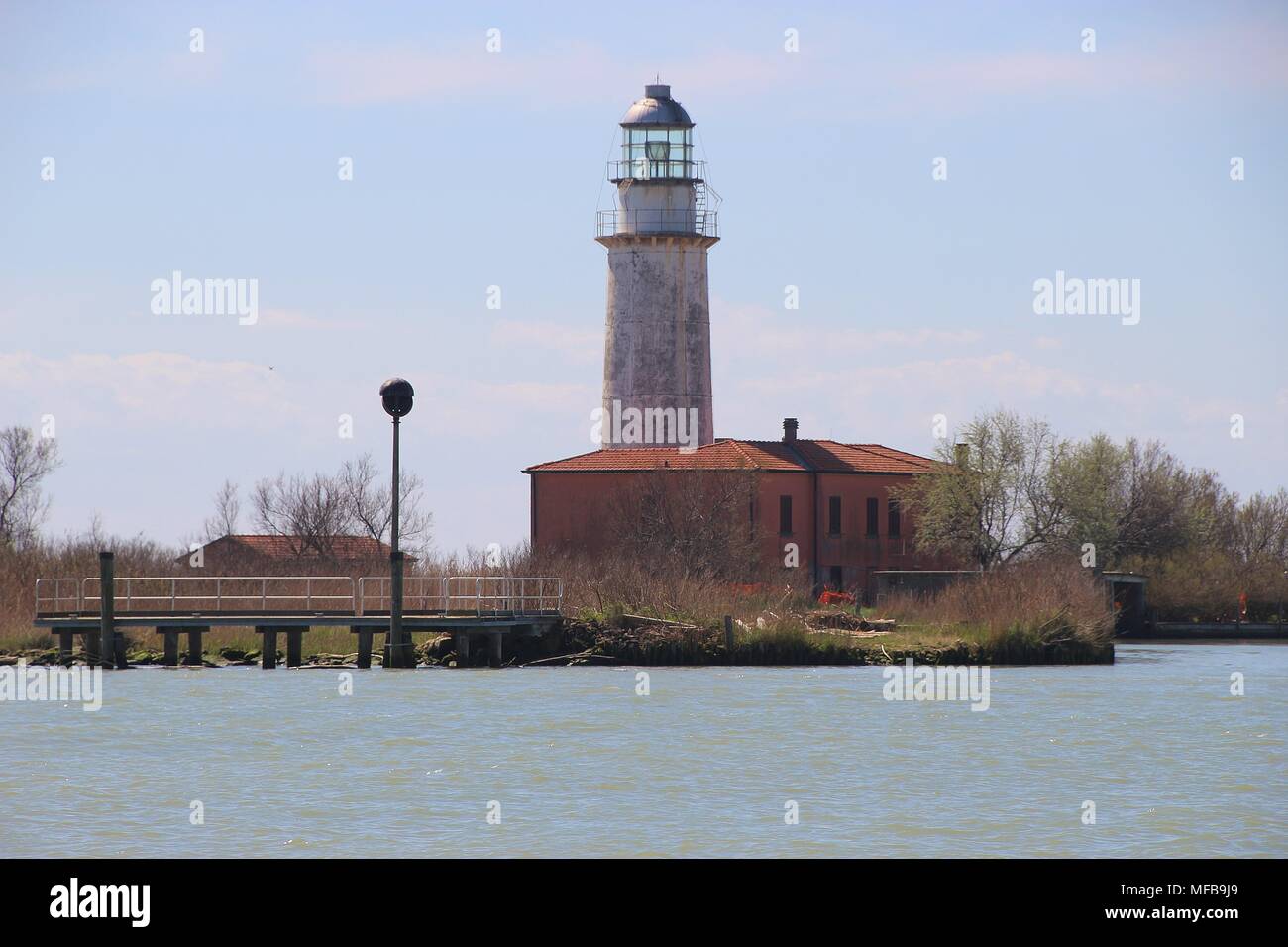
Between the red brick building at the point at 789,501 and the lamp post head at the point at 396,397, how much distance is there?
1675cm

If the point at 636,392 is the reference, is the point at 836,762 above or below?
below

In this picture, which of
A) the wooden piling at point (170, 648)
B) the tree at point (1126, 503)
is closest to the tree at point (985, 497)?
the tree at point (1126, 503)

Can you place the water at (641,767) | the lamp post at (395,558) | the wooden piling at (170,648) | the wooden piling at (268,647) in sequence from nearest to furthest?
the water at (641,767) < the lamp post at (395,558) < the wooden piling at (268,647) < the wooden piling at (170,648)

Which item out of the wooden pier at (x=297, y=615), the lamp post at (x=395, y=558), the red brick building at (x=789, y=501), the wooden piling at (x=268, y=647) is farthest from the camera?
the red brick building at (x=789, y=501)

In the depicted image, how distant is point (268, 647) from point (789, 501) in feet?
72.1

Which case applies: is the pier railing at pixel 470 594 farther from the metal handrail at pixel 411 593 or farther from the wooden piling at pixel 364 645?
the wooden piling at pixel 364 645

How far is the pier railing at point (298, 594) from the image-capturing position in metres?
45.5

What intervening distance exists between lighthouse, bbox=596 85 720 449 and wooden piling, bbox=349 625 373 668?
19861 mm

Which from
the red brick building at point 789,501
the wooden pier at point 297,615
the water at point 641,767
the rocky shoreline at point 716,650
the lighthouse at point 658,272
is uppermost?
the lighthouse at point 658,272

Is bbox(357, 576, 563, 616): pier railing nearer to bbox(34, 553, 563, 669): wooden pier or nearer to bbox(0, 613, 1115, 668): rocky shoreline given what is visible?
bbox(34, 553, 563, 669): wooden pier
